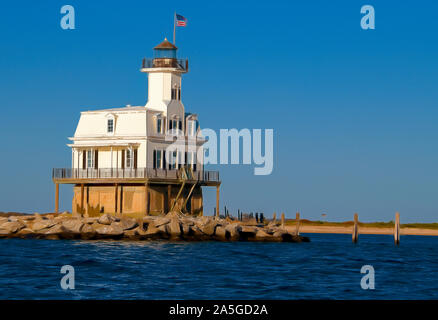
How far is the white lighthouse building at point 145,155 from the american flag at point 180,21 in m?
2.39

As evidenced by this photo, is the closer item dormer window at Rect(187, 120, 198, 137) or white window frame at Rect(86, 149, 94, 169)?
white window frame at Rect(86, 149, 94, 169)

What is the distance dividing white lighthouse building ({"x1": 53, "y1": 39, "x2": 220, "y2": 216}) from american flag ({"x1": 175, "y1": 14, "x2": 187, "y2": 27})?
2391 mm

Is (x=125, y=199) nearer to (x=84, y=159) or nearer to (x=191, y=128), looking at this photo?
(x=84, y=159)

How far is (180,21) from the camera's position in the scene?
63.7 metres

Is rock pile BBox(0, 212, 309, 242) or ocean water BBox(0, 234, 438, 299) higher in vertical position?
rock pile BBox(0, 212, 309, 242)

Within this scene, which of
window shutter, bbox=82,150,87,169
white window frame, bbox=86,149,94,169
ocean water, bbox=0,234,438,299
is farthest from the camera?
window shutter, bbox=82,150,87,169

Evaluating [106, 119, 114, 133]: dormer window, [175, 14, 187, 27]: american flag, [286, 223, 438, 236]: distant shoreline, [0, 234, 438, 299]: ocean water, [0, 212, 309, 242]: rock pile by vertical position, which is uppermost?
[175, 14, 187, 27]: american flag

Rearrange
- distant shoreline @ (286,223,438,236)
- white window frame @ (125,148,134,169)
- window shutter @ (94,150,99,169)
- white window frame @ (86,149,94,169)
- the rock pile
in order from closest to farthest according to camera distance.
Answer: the rock pile → white window frame @ (125,148,134,169) → window shutter @ (94,150,99,169) → white window frame @ (86,149,94,169) → distant shoreline @ (286,223,438,236)

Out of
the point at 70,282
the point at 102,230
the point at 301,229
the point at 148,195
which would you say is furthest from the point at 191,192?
the point at 301,229

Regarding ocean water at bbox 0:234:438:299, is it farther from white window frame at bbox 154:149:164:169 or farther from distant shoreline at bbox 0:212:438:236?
distant shoreline at bbox 0:212:438:236

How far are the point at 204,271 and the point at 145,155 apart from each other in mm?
23858

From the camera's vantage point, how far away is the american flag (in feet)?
209

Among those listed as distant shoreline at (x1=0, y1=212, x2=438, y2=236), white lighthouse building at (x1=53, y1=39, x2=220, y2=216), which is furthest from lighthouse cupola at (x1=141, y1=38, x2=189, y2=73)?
distant shoreline at (x1=0, y1=212, x2=438, y2=236)
